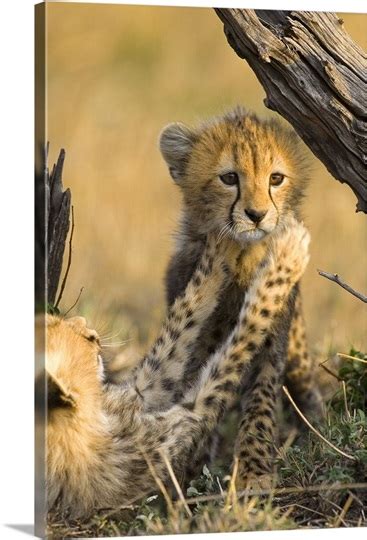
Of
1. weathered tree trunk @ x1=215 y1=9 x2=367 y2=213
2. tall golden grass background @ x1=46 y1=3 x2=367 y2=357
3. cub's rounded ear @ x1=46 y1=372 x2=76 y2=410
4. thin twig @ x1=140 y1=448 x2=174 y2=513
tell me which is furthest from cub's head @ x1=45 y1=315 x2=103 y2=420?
weathered tree trunk @ x1=215 y1=9 x2=367 y2=213

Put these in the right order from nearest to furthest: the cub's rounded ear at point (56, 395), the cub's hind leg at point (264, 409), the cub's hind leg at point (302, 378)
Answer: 1. the cub's rounded ear at point (56, 395)
2. the cub's hind leg at point (264, 409)
3. the cub's hind leg at point (302, 378)

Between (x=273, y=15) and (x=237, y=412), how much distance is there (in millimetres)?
1409

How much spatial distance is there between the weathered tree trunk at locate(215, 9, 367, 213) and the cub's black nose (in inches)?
11.8

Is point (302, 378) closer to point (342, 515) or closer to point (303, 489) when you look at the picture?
point (303, 489)

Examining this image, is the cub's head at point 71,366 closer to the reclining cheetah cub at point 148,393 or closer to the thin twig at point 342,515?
the reclining cheetah cub at point 148,393

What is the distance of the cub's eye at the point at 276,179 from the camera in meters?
4.48

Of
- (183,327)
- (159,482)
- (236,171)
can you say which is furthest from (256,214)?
(159,482)

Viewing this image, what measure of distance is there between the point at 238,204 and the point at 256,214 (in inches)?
2.8

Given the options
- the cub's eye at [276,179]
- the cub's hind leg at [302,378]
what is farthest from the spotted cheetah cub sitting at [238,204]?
the cub's hind leg at [302,378]

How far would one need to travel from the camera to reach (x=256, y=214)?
438 cm

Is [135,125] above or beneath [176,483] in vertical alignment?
above

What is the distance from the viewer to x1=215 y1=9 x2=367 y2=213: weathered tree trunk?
4.29m

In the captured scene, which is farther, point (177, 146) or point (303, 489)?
point (177, 146)

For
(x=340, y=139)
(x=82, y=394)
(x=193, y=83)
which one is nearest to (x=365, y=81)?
(x=340, y=139)
